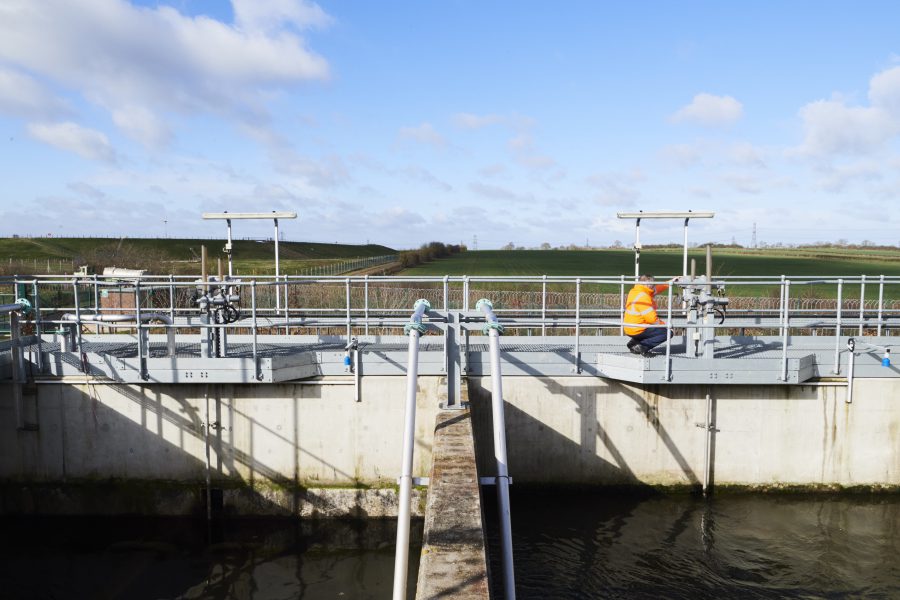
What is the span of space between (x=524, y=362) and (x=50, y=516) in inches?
317

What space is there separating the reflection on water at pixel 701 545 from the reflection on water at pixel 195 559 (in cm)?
194

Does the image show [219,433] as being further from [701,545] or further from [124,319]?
[701,545]

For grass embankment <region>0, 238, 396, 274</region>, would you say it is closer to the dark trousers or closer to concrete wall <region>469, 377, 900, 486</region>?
concrete wall <region>469, 377, 900, 486</region>

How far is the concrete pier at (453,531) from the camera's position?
13.9 ft

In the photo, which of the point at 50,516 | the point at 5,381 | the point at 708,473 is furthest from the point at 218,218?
the point at 708,473

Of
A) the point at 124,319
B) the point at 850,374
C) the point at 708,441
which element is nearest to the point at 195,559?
the point at 124,319

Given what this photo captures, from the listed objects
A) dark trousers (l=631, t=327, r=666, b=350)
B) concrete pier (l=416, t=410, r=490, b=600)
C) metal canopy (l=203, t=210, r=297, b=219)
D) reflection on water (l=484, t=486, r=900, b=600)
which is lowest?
reflection on water (l=484, t=486, r=900, b=600)

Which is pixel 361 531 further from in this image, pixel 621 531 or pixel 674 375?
pixel 674 375

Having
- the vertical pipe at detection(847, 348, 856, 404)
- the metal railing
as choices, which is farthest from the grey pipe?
the vertical pipe at detection(847, 348, 856, 404)

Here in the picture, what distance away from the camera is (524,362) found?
1041 cm

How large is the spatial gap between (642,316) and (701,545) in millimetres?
3392

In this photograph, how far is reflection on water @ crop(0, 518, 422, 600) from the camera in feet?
28.0

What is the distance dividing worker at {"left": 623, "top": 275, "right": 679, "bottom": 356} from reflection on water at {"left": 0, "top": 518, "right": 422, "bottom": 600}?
15.0ft

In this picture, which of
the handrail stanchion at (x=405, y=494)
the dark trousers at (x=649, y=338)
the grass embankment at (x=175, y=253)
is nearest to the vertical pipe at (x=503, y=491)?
the handrail stanchion at (x=405, y=494)
